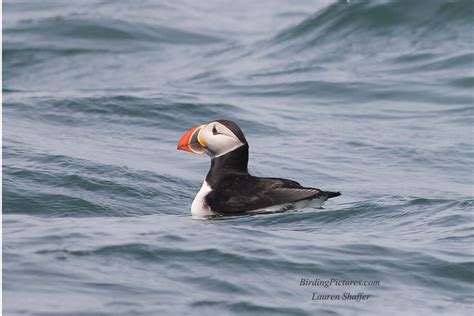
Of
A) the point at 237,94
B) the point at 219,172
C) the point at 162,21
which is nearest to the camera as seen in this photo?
the point at 219,172

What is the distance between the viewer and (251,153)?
12.0 meters

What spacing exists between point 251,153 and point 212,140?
3166 millimetres

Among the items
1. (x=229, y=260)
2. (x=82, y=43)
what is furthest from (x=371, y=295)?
(x=82, y=43)

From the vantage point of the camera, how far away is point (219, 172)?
8.77 metres

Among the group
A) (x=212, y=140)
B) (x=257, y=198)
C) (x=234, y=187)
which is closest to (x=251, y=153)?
(x=212, y=140)

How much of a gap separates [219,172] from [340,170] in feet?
9.26

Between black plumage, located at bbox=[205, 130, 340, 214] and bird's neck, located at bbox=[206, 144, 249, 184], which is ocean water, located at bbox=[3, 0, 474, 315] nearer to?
black plumage, located at bbox=[205, 130, 340, 214]

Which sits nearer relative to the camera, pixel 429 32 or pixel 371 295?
pixel 371 295

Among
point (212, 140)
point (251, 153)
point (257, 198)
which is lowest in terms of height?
point (251, 153)

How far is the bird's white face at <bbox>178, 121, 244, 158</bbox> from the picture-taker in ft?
28.8

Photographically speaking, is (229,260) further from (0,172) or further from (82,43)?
(82,43)

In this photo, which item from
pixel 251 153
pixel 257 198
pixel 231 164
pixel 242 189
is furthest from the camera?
pixel 251 153

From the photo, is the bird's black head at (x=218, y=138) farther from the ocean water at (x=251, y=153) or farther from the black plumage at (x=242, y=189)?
the ocean water at (x=251, y=153)

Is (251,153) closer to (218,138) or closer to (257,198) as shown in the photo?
(218,138)
